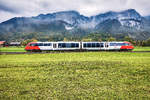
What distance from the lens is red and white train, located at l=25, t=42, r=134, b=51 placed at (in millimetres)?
34406

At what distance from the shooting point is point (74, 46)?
35.5 meters

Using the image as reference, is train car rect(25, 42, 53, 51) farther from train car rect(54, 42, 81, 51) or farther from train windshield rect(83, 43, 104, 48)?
train windshield rect(83, 43, 104, 48)

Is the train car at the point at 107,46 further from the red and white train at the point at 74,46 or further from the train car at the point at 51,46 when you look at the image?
the train car at the point at 51,46

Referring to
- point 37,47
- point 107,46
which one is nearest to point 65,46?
point 37,47

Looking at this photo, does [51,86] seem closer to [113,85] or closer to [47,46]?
[113,85]

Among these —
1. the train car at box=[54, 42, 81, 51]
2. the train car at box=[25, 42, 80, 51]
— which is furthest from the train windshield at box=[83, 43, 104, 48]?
the train car at box=[54, 42, 81, 51]

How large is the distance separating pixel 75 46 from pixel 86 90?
1185 inches

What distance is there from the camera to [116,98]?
4.76 metres

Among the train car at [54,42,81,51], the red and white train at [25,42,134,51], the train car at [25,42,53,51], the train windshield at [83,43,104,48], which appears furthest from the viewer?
the train windshield at [83,43,104,48]

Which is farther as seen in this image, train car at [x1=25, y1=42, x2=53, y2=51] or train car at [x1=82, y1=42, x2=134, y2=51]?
train car at [x1=82, y1=42, x2=134, y2=51]

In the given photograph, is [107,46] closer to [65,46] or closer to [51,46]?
[65,46]

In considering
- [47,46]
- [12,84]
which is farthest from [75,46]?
[12,84]

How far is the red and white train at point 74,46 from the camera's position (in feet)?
113

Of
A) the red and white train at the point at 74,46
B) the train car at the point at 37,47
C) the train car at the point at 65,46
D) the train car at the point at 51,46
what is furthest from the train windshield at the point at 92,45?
the train car at the point at 37,47
